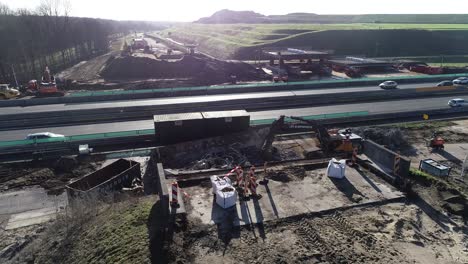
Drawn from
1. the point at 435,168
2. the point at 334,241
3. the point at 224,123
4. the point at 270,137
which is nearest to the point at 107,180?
the point at 224,123

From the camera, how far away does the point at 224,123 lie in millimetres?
24938

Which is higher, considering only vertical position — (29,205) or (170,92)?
(170,92)

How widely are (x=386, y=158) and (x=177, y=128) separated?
14.8 m

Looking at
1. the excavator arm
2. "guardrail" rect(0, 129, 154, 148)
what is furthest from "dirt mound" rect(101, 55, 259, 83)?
the excavator arm

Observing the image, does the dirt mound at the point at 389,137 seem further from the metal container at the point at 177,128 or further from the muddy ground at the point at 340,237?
the metal container at the point at 177,128

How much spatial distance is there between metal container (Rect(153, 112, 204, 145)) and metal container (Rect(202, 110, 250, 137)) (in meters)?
0.61

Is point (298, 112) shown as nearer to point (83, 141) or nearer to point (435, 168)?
point (435, 168)

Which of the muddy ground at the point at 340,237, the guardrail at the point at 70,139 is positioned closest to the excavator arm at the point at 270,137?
the muddy ground at the point at 340,237

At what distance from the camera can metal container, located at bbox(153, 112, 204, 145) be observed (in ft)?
79.2

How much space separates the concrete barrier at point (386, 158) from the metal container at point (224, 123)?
9424 mm

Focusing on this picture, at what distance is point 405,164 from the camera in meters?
16.5

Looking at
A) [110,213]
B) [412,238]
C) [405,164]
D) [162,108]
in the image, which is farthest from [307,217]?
[162,108]

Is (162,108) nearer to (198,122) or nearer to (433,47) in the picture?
(198,122)

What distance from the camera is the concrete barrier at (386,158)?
16.6 meters
